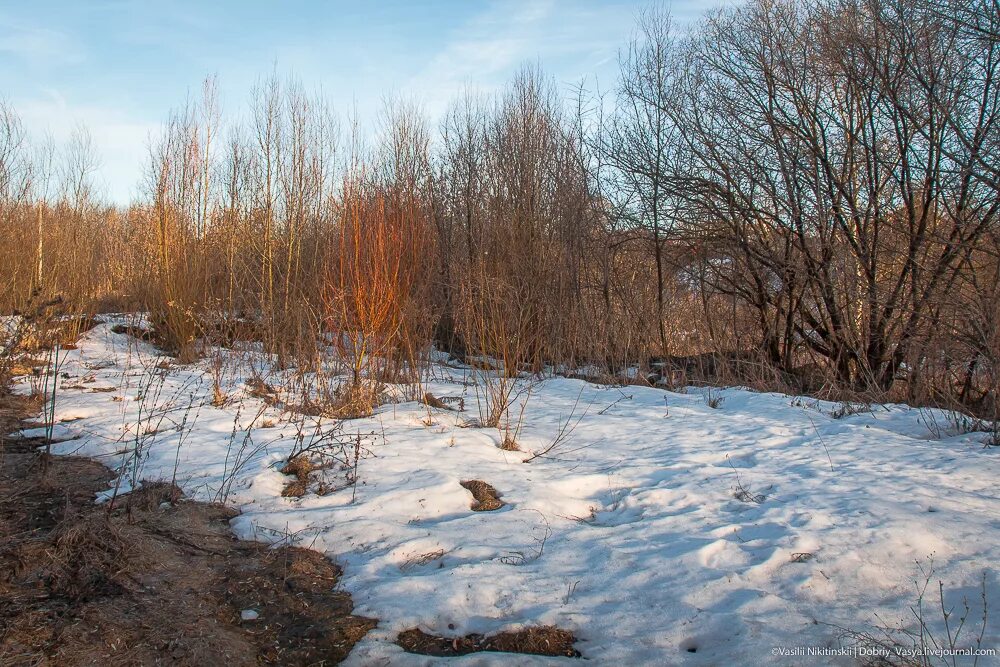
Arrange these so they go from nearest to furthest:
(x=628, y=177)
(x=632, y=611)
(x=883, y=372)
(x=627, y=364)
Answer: (x=632, y=611) < (x=883, y=372) < (x=627, y=364) < (x=628, y=177)

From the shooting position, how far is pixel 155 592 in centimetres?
244

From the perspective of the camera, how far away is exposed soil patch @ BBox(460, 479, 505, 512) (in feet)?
11.8

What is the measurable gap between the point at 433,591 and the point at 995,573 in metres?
2.37

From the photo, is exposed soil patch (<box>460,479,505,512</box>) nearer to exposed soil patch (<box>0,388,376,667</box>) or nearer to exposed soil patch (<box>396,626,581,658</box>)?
exposed soil patch (<box>0,388,376,667</box>)

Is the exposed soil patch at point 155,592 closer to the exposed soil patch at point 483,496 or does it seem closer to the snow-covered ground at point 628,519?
the snow-covered ground at point 628,519

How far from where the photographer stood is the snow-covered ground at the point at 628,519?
2.36 meters

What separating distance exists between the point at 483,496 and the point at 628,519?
0.86 m

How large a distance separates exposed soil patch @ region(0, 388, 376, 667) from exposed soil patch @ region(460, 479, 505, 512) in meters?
1.00

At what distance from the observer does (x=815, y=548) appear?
9.55 ft

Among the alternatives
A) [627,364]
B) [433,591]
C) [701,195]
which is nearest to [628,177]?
[701,195]

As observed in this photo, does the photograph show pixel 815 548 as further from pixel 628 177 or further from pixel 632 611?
pixel 628 177

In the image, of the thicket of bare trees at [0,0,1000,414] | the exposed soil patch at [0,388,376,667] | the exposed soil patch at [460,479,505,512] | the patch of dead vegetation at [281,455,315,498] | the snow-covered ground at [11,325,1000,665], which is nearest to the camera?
the exposed soil patch at [0,388,376,667]

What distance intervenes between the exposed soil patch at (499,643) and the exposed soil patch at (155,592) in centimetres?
21

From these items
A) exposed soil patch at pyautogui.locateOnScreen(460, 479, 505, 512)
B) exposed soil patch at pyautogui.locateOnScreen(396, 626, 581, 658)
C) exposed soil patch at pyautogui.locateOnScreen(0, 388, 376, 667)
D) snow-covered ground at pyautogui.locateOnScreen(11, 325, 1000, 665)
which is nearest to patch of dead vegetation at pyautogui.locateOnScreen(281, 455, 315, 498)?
snow-covered ground at pyautogui.locateOnScreen(11, 325, 1000, 665)
